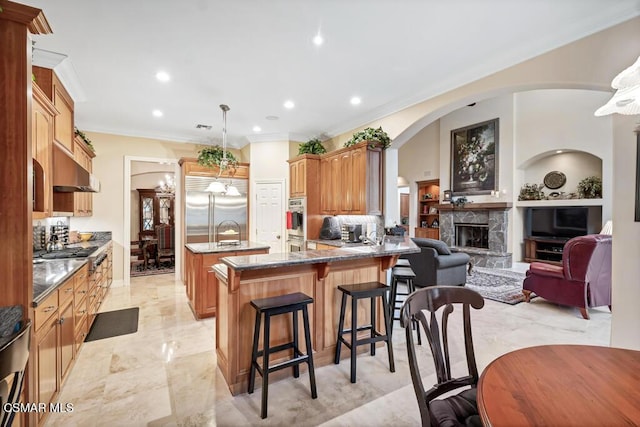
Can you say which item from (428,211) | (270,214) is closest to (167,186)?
(270,214)

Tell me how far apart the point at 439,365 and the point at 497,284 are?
514cm

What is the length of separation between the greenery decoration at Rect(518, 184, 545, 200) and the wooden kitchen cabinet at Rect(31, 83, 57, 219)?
881 centimetres

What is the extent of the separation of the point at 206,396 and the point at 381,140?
3871 millimetres

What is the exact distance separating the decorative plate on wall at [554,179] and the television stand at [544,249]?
1.26m

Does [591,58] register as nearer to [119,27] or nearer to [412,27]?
[412,27]

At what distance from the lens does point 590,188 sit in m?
6.36

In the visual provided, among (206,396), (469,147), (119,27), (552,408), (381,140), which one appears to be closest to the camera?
(552,408)

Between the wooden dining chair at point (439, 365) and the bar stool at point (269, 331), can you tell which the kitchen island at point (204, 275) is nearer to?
the bar stool at point (269, 331)

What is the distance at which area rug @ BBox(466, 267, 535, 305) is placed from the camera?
15.9 ft

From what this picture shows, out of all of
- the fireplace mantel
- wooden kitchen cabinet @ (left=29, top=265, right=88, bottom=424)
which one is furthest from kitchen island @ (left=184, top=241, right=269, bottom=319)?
the fireplace mantel

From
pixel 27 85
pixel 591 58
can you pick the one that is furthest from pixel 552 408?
pixel 591 58

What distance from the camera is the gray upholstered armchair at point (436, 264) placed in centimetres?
487

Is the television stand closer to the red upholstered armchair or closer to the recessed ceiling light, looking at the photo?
the red upholstered armchair

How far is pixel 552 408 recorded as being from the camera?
0.99 metres
